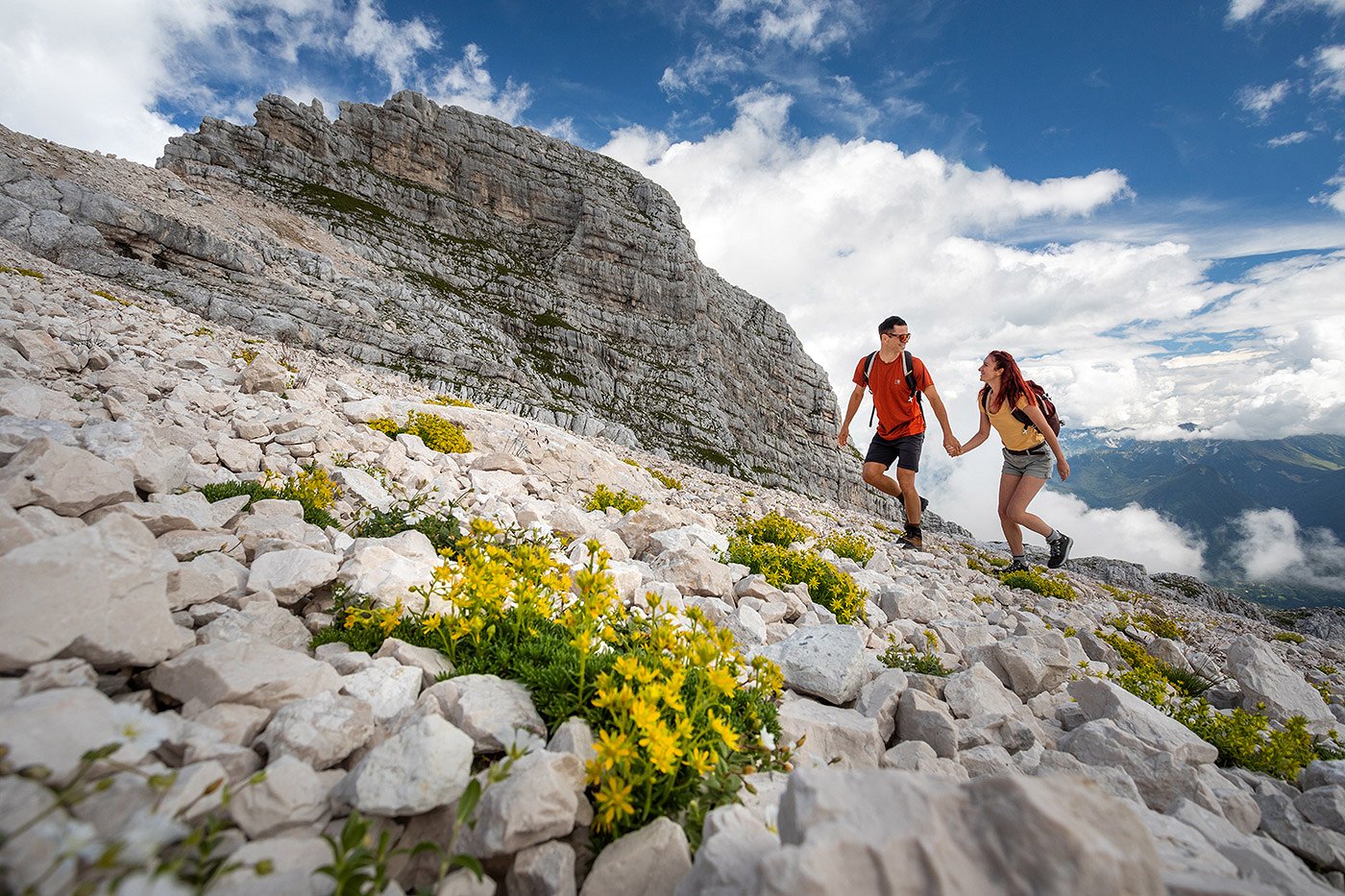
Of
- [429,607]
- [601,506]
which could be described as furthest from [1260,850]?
[601,506]

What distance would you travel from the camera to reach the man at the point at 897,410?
10844 mm

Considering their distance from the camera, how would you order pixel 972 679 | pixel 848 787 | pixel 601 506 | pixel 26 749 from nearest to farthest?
pixel 26 749 → pixel 848 787 → pixel 972 679 → pixel 601 506

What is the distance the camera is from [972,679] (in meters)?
4.49

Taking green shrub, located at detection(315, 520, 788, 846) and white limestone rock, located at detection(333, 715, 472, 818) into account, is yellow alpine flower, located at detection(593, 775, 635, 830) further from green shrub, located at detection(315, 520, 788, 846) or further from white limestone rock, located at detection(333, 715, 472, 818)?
white limestone rock, located at detection(333, 715, 472, 818)

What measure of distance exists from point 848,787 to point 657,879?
1.00 meters

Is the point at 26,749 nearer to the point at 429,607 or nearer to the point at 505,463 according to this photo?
the point at 429,607

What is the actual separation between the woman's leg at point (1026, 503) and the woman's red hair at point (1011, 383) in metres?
1.62

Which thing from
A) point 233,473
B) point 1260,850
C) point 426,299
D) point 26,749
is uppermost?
point 426,299

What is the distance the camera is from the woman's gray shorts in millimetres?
10164

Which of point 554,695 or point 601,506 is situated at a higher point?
point 601,506

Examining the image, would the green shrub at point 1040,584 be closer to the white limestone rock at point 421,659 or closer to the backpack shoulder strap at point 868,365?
the backpack shoulder strap at point 868,365

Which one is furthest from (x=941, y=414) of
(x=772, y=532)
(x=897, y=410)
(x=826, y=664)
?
(x=826, y=664)

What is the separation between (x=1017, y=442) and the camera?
10.4 metres

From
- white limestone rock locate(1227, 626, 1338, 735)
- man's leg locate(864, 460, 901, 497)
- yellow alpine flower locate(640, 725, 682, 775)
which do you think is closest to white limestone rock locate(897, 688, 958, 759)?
yellow alpine flower locate(640, 725, 682, 775)
